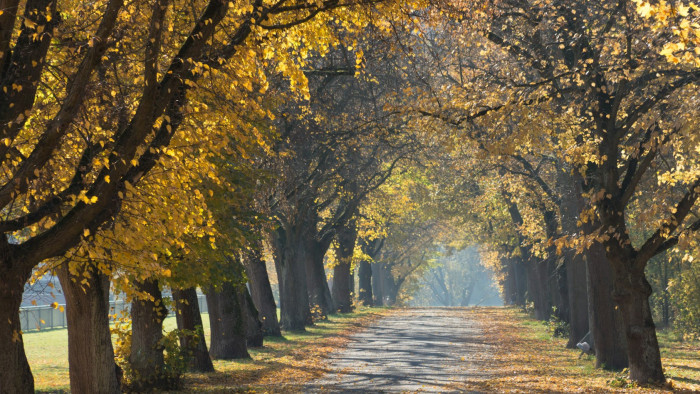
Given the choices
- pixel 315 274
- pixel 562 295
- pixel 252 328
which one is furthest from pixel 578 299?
pixel 315 274

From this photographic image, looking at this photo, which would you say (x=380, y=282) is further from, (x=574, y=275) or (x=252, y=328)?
(x=574, y=275)

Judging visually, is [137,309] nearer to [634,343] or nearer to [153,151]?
[153,151]

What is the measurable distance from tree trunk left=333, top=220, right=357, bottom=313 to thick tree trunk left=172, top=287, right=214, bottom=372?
2535 cm

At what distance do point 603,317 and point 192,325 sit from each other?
31.0 feet

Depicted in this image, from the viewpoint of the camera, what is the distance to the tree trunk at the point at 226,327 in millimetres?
22328

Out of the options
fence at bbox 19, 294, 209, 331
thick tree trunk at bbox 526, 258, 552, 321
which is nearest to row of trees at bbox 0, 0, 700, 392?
thick tree trunk at bbox 526, 258, 552, 321

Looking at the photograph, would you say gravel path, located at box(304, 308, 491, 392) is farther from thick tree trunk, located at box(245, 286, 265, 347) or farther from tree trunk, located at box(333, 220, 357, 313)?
tree trunk, located at box(333, 220, 357, 313)

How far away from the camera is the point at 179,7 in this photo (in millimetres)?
11438

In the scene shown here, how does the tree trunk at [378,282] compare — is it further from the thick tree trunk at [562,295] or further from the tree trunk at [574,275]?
the tree trunk at [574,275]

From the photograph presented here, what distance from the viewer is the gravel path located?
16.4 m

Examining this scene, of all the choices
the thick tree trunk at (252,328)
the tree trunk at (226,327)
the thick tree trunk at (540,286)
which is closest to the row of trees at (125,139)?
the tree trunk at (226,327)

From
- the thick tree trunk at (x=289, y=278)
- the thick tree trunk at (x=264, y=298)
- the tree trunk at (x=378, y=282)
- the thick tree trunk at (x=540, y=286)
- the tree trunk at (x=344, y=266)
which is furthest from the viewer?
the tree trunk at (x=378, y=282)

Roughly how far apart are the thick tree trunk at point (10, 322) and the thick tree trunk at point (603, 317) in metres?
13.2

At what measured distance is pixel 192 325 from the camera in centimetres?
1823
